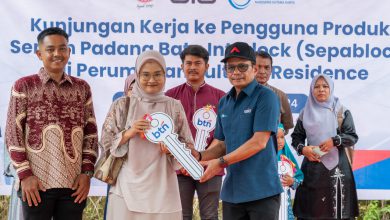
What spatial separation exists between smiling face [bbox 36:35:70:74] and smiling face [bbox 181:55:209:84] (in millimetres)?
1278

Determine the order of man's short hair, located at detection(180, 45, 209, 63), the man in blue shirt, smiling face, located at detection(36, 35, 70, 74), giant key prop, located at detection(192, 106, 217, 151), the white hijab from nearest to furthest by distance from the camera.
Answer: 1. the man in blue shirt
2. smiling face, located at detection(36, 35, 70, 74)
3. giant key prop, located at detection(192, 106, 217, 151)
4. man's short hair, located at detection(180, 45, 209, 63)
5. the white hijab

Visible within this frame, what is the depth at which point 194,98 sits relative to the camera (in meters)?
5.16

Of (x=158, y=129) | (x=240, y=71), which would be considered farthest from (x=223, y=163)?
(x=240, y=71)

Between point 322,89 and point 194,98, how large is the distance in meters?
1.08

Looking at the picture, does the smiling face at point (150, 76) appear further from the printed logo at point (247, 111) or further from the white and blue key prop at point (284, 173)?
the white and blue key prop at point (284, 173)

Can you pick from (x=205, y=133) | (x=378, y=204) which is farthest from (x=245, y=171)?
(x=378, y=204)

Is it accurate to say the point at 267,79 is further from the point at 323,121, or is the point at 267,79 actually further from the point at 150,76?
the point at 150,76

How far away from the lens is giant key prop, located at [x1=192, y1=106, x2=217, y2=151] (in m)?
5.00

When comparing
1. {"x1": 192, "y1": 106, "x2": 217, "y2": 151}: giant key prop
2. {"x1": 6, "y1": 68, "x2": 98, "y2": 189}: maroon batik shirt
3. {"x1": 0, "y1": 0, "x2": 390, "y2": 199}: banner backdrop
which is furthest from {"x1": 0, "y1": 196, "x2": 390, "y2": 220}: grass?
{"x1": 6, "y1": 68, "x2": 98, "y2": 189}: maroon batik shirt

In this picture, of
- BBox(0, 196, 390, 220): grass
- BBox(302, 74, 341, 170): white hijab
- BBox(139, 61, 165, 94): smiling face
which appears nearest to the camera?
BBox(139, 61, 165, 94): smiling face

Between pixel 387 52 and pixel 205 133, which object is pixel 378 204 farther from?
pixel 205 133

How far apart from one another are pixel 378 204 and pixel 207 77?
2366 millimetres

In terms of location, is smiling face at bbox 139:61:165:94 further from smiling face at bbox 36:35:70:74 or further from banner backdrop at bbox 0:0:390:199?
banner backdrop at bbox 0:0:390:199

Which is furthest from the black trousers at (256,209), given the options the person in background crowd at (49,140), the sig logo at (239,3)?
the sig logo at (239,3)
